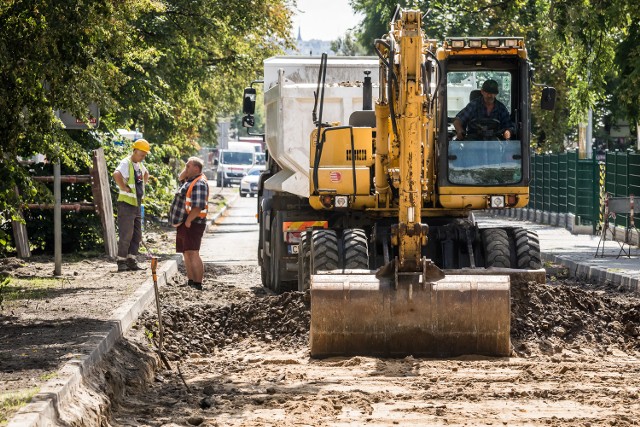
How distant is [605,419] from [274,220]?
994 cm

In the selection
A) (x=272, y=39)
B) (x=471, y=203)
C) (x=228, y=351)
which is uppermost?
(x=272, y=39)

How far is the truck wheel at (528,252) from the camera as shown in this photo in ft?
47.5

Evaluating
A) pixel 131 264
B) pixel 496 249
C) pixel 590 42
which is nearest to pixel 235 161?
pixel 590 42

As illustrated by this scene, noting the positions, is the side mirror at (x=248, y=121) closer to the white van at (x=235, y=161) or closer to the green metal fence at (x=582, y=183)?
the green metal fence at (x=582, y=183)

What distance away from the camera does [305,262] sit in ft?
50.1

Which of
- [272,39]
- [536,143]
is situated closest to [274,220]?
[272,39]

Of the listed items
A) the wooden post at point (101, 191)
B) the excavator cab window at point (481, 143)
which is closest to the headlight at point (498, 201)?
the excavator cab window at point (481, 143)

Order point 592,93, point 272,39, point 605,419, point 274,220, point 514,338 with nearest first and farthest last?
point 605,419, point 514,338, point 274,220, point 592,93, point 272,39

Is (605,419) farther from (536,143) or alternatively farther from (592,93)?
(536,143)

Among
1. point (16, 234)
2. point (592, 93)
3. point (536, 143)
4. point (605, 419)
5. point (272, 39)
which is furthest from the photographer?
point (536, 143)

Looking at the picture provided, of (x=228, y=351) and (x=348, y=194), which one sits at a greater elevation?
(x=348, y=194)

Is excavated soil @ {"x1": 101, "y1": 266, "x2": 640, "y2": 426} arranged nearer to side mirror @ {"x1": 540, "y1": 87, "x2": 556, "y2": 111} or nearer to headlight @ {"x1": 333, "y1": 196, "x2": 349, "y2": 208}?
headlight @ {"x1": 333, "y1": 196, "x2": 349, "y2": 208}

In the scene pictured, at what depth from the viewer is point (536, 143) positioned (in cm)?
4928

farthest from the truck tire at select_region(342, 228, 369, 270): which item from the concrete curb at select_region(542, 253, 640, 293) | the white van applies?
the white van
